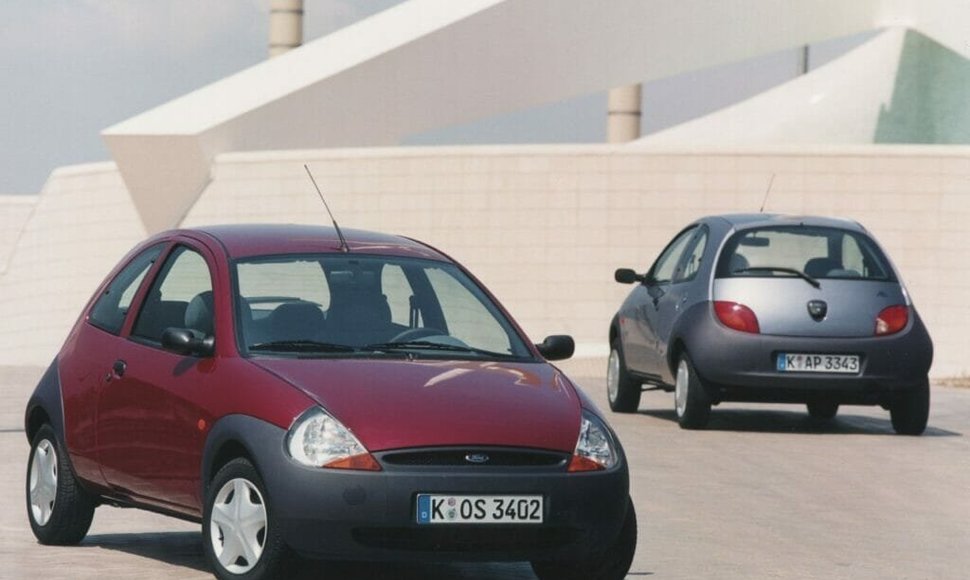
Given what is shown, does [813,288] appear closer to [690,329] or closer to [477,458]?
[690,329]

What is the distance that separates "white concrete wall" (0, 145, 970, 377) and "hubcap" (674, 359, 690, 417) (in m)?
14.2

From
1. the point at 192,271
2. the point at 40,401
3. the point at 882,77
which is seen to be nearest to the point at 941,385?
the point at 192,271

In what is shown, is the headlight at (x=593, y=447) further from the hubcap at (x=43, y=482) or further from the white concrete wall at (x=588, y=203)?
the white concrete wall at (x=588, y=203)

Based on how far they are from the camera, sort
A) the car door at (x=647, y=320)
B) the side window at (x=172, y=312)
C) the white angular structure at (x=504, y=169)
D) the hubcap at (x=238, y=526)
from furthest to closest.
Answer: the white angular structure at (x=504, y=169) < the car door at (x=647, y=320) < the side window at (x=172, y=312) < the hubcap at (x=238, y=526)

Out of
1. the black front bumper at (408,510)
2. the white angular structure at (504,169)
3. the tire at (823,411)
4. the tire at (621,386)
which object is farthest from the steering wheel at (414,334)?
the white angular structure at (504,169)

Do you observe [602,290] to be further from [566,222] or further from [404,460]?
[404,460]

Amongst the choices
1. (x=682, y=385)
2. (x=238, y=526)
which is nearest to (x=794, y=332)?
(x=682, y=385)

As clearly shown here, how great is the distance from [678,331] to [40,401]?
758 centimetres

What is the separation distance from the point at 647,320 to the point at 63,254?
71.3 ft

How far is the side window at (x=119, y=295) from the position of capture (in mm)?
9578

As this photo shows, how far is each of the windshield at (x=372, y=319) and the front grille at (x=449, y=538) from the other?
97 centimetres

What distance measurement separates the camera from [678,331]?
54.4 ft

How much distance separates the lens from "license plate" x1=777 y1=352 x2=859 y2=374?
52.6 feet

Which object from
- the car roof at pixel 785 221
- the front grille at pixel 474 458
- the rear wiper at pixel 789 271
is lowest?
the front grille at pixel 474 458
